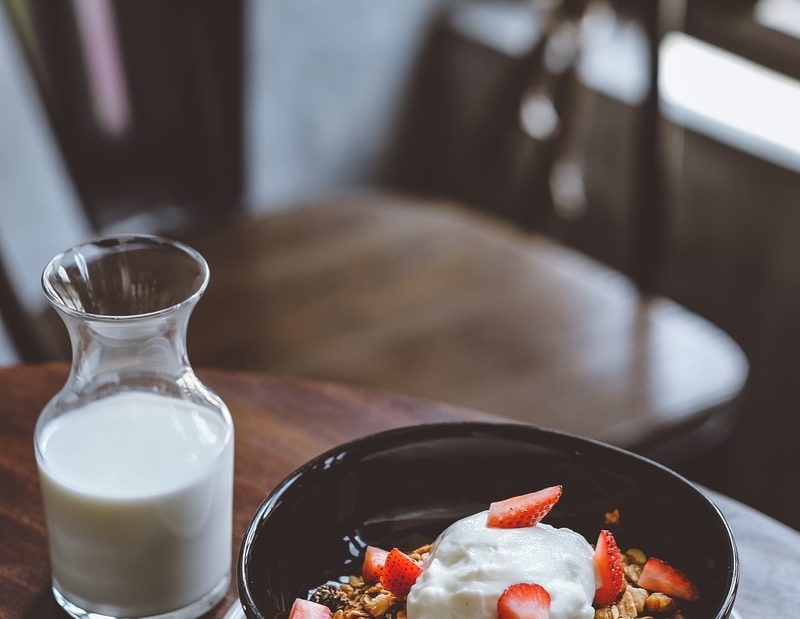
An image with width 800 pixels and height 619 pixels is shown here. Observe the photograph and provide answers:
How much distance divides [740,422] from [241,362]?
107cm

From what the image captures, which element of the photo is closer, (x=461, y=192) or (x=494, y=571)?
(x=494, y=571)

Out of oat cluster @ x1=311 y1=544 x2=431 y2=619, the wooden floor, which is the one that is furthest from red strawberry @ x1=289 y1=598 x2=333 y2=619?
the wooden floor

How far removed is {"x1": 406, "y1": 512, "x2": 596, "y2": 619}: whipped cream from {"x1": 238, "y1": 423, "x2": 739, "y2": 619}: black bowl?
0.21 feet

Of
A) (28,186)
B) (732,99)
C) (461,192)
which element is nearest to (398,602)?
(28,186)

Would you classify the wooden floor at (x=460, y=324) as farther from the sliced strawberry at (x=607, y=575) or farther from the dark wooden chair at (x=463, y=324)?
the sliced strawberry at (x=607, y=575)

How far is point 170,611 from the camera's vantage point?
652 millimetres

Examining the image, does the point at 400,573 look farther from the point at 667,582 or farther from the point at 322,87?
the point at 322,87

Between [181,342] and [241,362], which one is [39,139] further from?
[181,342]

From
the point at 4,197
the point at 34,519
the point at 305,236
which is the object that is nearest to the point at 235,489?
the point at 34,519

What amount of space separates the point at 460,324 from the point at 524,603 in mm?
980

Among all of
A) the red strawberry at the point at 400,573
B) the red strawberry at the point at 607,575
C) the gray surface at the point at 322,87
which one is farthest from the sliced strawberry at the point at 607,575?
the gray surface at the point at 322,87

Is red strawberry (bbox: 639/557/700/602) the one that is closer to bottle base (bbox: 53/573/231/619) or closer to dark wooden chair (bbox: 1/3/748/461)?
bottle base (bbox: 53/573/231/619)

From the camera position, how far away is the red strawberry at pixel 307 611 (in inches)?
23.2

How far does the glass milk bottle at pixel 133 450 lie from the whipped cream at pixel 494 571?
148 millimetres
